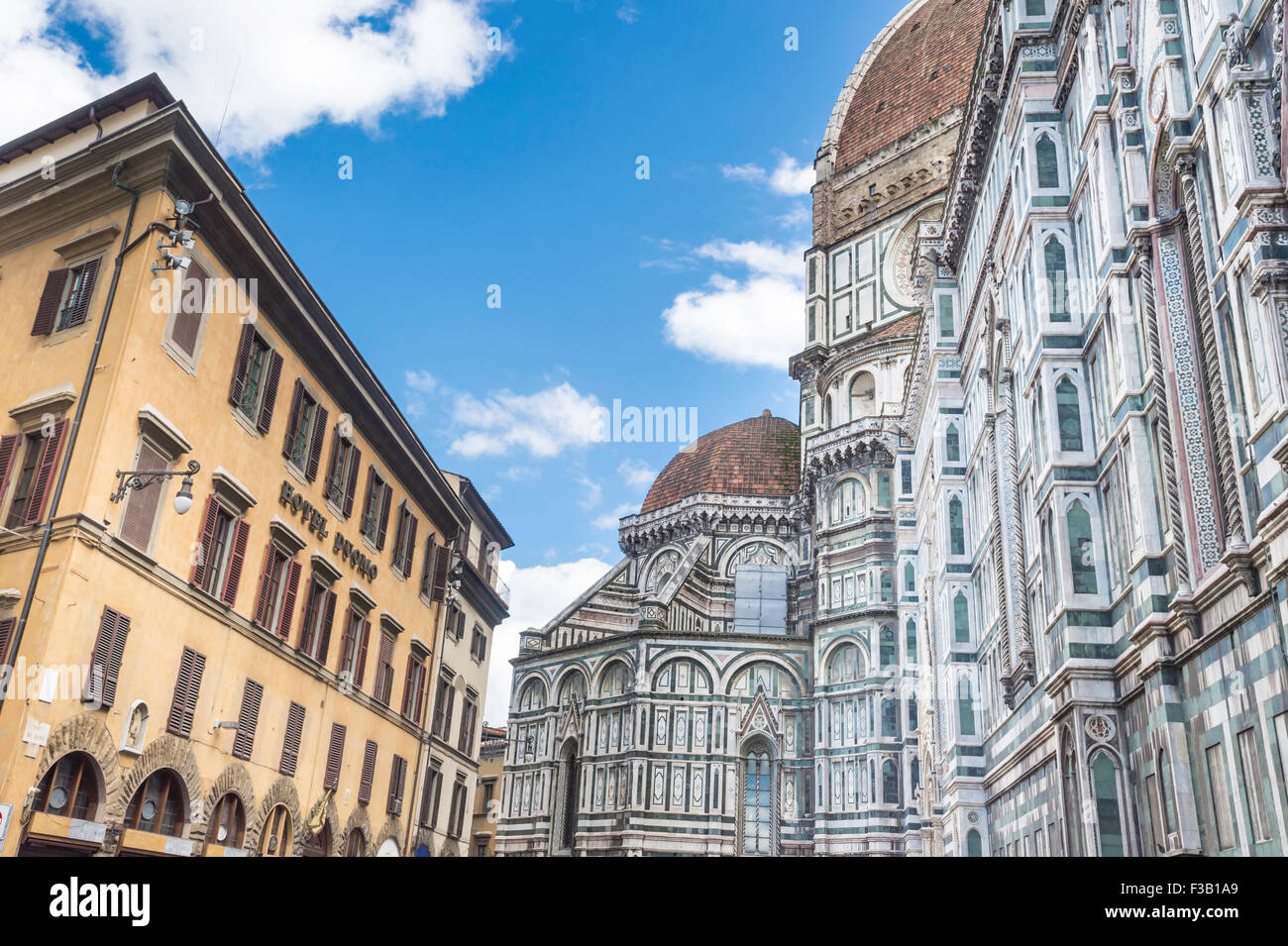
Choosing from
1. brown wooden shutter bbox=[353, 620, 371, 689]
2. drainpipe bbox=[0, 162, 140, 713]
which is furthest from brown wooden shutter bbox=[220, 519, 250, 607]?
brown wooden shutter bbox=[353, 620, 371, 689]

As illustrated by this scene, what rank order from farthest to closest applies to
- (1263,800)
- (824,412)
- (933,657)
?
(824,412), (933,657), (1263,800)

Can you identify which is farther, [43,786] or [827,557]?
[827,557]

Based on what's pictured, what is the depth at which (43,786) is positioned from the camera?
50.7 feet

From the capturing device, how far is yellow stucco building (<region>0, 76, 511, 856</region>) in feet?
53.5

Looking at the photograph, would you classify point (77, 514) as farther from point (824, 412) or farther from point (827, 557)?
point (824, 412)

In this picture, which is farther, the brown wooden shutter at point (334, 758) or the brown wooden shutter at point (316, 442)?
the brown wooden shutter at point (334, 758)

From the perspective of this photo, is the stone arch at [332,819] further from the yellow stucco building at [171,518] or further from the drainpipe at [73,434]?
the drainpipe at [73,434]

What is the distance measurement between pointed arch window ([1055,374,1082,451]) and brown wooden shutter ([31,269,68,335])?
1697cm

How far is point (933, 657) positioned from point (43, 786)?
23366 mm

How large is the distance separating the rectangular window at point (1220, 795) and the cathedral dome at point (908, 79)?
42359mm

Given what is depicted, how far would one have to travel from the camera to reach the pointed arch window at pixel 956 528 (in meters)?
28.6

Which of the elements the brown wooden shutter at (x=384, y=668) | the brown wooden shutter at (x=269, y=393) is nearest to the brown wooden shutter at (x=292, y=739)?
the brown wooden shutter at (x=384, y=668)
